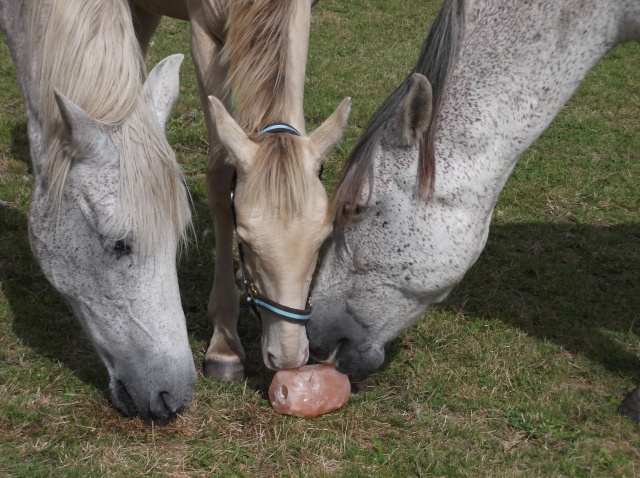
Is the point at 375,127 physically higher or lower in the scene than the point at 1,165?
higher

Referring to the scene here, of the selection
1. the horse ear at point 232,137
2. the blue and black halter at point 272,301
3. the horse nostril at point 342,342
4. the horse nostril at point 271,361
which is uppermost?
the horse ear at point 232,137

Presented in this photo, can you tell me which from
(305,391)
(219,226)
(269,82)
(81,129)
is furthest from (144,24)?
(305,391)

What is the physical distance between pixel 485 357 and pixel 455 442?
785 mm

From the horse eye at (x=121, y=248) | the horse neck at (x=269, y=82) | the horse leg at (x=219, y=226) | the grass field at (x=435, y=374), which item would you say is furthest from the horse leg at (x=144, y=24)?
the horse eye at (x=121, y=248)

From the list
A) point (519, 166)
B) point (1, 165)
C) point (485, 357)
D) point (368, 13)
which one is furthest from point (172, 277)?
point (368, 13)

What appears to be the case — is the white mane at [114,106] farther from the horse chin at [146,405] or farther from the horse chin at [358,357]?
the horse chin at [358,357]

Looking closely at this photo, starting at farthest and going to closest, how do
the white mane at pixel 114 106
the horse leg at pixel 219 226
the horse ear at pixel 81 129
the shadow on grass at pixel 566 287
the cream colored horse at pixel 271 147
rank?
the shadow on grass at pixel 566 287 → the horse leg at pixel 219 226 → the cream colored horse at pixel 271 147 → the white mane at pixel 114 106 → the horse ear at pixel 81 129

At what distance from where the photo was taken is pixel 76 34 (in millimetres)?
3018

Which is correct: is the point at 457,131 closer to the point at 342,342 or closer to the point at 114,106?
the point at 342,342

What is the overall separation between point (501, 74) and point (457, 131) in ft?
0.99

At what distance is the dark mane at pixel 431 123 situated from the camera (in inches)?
125

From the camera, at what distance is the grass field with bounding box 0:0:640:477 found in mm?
3252

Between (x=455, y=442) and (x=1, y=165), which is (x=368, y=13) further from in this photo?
(x=455, y=442)

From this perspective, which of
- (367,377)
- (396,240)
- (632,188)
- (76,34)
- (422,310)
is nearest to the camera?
(76,34)
